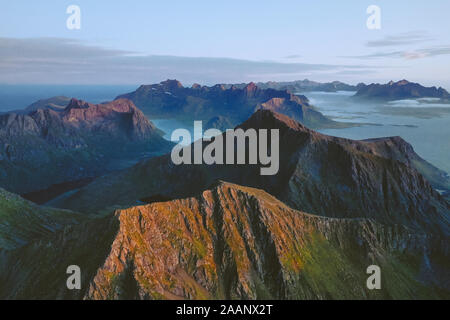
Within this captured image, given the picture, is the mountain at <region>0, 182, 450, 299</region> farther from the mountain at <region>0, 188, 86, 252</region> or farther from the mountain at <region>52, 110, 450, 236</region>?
the mountain at <region>52, 110, 450, 236</region>

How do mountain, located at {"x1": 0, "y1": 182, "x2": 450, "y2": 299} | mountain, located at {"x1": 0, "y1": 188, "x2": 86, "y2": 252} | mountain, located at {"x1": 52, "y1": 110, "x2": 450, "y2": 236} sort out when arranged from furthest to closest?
1. mountain, located at {"x1": 52, "y1": 110, "x2": 450, "y2": 236}
2. mountain, located at {"x1": 0, "y1": 188, "x2": 86, "y2": 252}
3. mountain, located at {"x1": 0, "y1": 182, "x2": 450, "y2": 299}

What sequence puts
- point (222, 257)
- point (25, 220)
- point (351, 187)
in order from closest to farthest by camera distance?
point (222, 257) → point (25, 220) → point (351, 187)

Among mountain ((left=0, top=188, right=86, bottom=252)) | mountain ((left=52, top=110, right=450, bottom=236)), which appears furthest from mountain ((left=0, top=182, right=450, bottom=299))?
mountain ((left=52, top=110, right=450, bottom=236))

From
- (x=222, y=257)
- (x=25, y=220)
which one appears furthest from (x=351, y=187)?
(x=25, y=220)

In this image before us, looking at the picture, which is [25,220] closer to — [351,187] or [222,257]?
[222,257]

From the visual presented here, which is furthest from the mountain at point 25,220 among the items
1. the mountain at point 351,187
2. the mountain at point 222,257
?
the mountain at point 351,187

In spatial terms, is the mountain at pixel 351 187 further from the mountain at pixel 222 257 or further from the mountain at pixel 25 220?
the mountain at pixel 25 220
